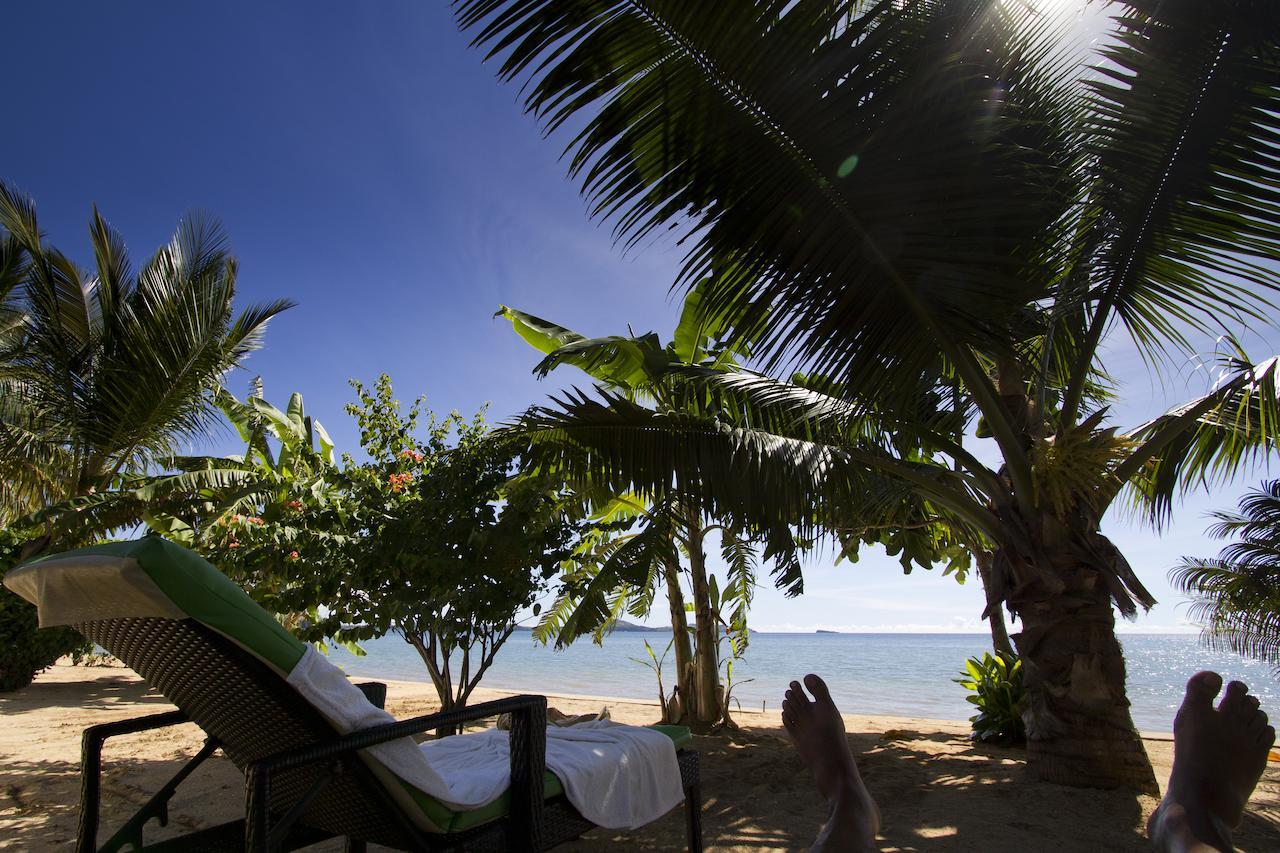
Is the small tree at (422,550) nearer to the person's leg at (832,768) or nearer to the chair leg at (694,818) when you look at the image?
the chair leg at (694,818)

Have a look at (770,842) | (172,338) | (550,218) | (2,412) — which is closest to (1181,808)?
(770,842)

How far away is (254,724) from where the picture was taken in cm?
190

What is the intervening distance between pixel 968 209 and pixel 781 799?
3.33 meters

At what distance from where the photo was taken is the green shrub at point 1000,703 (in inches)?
235

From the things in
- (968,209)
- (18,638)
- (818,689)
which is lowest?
(18,638)

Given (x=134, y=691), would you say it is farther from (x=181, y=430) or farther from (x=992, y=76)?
(x=992, y=76)

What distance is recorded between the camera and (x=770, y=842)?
10.3 feet

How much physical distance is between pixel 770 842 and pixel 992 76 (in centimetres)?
404

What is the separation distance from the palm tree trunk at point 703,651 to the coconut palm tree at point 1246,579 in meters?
9.02

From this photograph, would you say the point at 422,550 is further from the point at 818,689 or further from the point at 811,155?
the point at 811,155

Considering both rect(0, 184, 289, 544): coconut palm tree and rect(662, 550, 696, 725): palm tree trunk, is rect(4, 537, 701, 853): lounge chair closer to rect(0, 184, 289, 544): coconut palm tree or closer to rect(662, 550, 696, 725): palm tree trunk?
rect(662, 550, 696, 725): palm tree trunk

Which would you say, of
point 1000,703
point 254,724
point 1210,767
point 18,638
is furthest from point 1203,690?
point 18,638

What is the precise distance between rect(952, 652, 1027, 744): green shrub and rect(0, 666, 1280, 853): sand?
258 millimetres

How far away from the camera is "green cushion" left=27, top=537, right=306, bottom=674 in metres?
1.52
